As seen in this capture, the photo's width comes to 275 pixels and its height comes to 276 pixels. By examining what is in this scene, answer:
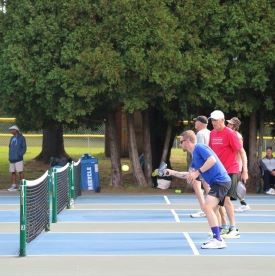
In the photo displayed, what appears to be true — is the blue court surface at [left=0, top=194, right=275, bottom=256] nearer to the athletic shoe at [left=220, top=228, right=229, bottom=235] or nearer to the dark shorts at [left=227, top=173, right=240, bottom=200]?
the athletic shoe at [left=220, top=228, right=229, bottom=235]

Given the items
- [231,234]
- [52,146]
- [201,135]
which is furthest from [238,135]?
[52,146]

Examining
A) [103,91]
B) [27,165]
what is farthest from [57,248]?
[27,165]

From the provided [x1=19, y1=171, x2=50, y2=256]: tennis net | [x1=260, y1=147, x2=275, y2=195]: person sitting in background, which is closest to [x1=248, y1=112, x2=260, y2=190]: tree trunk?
[x1=260, y1=147, x2=275, y2=195]: person sitting in background

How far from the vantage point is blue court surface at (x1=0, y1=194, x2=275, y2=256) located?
11.7 m

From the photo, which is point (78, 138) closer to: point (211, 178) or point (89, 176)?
point (89, 176)

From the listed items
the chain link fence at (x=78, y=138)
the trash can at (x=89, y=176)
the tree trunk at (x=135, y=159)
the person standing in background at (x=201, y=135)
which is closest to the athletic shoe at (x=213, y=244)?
the person standing in background at (x=201, y=135)

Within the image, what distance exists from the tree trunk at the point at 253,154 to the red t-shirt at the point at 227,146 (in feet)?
35.9

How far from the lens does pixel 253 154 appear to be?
969 inches

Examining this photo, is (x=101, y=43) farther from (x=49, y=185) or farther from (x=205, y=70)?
(x=49, y=185)

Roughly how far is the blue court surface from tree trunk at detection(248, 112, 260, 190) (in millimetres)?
5040

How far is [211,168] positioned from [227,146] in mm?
1789

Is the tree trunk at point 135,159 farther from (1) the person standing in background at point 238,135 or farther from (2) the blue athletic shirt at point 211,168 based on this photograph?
(2) the blue athletic shirt at point 211,168

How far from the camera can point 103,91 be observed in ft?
71.5

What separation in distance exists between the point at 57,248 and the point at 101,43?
10.6m
